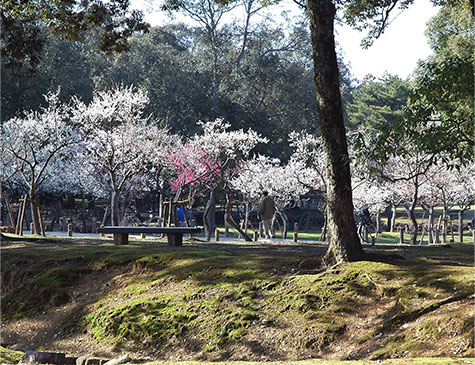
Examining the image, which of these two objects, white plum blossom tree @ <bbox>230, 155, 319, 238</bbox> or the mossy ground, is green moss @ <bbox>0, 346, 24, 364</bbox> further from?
white plum blossom tree @ <bbox>230, 155, 319, 238</bbox>

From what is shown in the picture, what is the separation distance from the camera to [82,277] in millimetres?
11727

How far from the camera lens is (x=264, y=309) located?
8281 millimetres

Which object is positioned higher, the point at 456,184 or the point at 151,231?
the point at 456,184

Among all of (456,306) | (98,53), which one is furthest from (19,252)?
(98,53)

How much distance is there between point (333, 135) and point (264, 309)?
117 inches

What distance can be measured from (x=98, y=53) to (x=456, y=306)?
47.5 metres

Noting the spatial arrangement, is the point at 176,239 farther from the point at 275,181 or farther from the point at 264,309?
the point at 275,181

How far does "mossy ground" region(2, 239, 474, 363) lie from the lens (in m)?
6.84

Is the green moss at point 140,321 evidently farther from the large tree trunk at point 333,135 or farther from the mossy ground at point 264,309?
the large tree trunk at point 333,135

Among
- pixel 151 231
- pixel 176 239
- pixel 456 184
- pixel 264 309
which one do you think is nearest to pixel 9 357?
pixel 264 309

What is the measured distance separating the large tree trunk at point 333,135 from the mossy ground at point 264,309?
18.9 inches

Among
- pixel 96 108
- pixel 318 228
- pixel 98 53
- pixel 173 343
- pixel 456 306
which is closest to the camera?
pixel 456 306

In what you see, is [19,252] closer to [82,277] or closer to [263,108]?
[82,277]

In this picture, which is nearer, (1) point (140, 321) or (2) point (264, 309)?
(2) point (264, 309)
